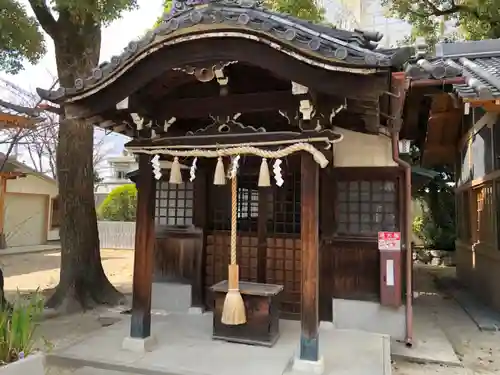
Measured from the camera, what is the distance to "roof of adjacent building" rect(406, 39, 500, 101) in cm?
448

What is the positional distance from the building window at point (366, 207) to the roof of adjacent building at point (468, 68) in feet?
5.60

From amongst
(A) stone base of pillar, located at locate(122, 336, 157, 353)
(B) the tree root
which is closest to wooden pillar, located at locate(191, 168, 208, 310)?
(A) stone base of pillar, located at locate(122, 336, 157, 353)

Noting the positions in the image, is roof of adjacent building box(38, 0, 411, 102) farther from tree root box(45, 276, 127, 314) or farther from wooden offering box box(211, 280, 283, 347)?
tree root box(45, 276, 127, 314)

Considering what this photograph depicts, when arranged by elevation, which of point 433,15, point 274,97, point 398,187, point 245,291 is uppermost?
point 433,15

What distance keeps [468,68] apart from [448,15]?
7.34 meters

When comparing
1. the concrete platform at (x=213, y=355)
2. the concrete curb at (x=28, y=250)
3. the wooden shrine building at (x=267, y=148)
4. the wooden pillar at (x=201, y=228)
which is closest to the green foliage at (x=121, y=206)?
the concrete curb at (x=28, y=250)

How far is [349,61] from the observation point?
3.97m

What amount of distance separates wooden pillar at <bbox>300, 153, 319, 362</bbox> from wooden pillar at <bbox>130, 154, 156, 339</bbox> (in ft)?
6.78

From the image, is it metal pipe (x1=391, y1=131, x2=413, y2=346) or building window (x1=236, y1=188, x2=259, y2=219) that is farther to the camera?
building window (x1=236, y1=188, x2=259, y2=219)

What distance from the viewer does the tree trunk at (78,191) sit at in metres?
8.23

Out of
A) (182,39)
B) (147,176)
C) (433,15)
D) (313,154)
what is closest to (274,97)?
(313,154)

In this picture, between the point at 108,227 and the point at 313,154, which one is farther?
the point at 108,227

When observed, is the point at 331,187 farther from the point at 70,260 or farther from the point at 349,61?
the point at 70,260

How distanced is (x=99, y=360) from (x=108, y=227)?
659 inches
